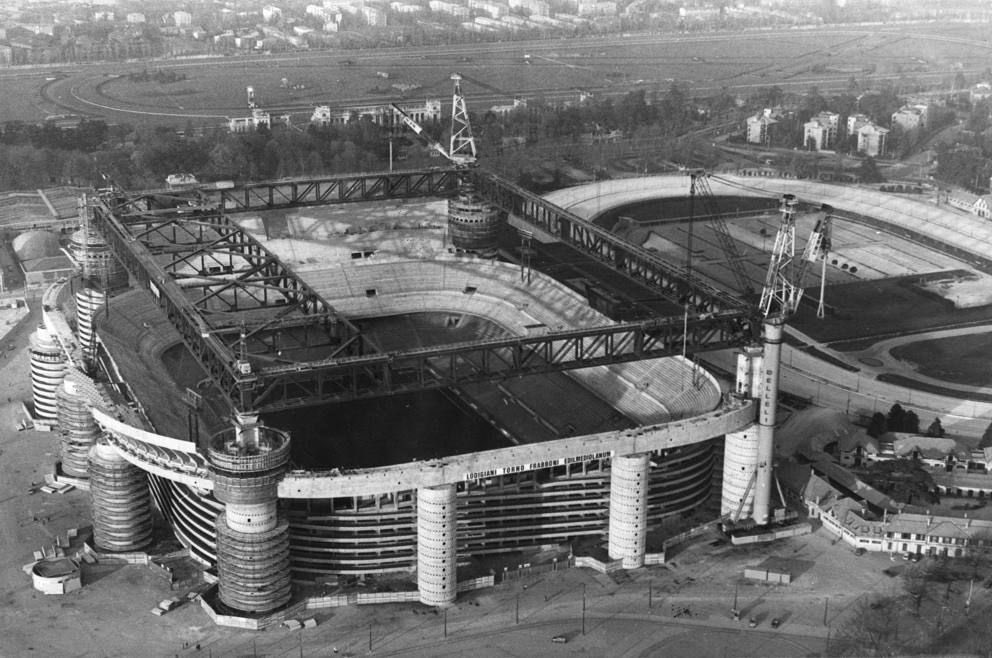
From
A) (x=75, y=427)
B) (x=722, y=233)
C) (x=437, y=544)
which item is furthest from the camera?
(x=722, y=233)

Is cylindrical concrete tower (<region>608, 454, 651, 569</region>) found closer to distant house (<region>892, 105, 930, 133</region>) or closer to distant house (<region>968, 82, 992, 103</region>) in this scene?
distant house (<region>892, 105, 930, 133</region>)

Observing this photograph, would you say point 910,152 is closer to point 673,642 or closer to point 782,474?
point 782,474

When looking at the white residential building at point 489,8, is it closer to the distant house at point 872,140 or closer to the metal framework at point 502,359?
the distant house at point 872,140

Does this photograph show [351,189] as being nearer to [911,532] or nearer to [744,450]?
[744,450]

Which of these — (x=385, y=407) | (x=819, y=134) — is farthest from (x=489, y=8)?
(x=385, y=407)

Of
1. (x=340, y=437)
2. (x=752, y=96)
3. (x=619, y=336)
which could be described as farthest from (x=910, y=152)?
(x=340, y=437)

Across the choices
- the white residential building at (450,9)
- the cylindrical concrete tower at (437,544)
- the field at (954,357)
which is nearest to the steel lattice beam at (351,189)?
the field at (954,357)

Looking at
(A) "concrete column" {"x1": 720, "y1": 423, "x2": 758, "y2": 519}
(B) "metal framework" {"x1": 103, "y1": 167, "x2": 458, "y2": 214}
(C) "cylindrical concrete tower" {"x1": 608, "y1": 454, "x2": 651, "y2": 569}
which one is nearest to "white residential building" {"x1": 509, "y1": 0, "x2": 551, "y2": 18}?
(B) "metal framework" {"x1": 103, "y1": 167, "x2": 458, "y2": 214}
